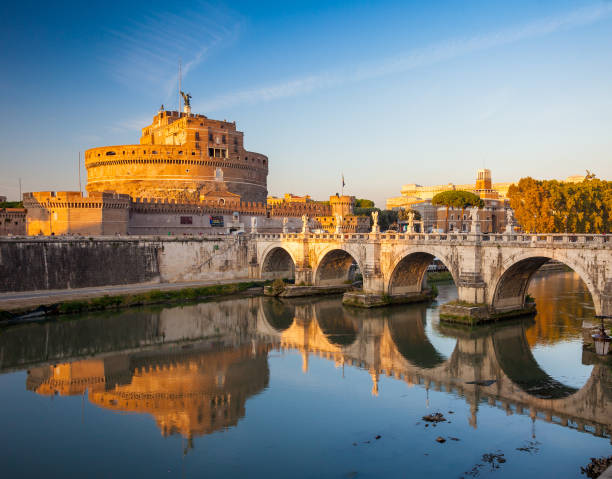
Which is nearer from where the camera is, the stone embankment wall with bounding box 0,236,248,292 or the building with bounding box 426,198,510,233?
the stone embankment wall with bounding box 0,236,248,292

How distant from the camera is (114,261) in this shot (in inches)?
1403

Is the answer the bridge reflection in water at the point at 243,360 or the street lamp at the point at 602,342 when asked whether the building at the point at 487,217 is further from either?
the street lamp at the point at 602,342

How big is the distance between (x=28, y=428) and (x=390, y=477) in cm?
1035

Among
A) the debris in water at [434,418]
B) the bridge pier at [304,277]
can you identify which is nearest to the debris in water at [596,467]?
the debris in water at [434,418]

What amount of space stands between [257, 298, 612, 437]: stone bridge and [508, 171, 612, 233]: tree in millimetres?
14838

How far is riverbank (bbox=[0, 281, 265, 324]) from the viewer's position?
27.7 metres

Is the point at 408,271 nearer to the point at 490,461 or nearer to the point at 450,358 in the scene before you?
the point at 450,358

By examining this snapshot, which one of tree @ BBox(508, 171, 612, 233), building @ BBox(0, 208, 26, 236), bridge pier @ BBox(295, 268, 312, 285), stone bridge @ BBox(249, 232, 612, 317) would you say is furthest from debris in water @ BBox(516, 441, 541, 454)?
building @ BBox(0, 208, 26, 236)

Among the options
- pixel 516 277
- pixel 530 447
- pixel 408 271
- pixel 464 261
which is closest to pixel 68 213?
pixel 408 271

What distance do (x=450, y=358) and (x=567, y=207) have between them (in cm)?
2285

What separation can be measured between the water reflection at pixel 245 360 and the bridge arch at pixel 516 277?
1198 millimetres

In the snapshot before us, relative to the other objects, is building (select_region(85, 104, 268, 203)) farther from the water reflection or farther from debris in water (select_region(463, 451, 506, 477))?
debris in water (select_region(463, 451, 506, 477))

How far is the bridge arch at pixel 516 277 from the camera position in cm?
2233

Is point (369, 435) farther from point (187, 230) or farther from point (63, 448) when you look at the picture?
point (187, 230)
